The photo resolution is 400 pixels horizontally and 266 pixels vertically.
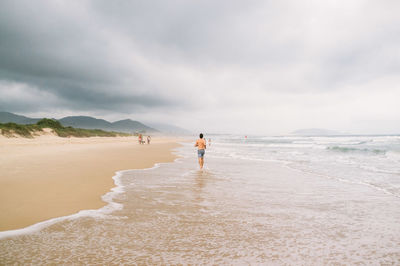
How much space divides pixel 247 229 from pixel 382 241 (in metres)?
2.43

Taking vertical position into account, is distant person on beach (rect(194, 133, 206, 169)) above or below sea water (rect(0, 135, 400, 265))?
→ above

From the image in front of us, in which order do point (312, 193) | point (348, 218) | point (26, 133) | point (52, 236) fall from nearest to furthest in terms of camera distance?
point (52, 236), point (348, 218), point (312, 193), point (26, 133)

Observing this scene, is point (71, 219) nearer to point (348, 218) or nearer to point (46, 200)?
point (46, 200)

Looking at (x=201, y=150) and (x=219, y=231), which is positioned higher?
(x=201, y=150)

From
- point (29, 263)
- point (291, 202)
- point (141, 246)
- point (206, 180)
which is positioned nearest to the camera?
point (29, 263)

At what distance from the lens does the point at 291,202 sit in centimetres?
714

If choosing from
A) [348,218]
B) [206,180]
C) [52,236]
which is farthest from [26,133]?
[348,218]

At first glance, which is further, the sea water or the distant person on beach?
the distant person on beach

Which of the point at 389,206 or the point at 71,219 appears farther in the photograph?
the point at 389,206

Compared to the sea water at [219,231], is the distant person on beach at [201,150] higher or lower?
higher

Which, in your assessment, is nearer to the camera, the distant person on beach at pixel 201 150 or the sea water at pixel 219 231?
the sea water at pixel 219 231

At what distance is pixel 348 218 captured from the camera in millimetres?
5797

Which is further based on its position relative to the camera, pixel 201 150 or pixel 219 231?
pixel 201 150

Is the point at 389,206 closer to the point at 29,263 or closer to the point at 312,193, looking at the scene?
the point at 312,193
